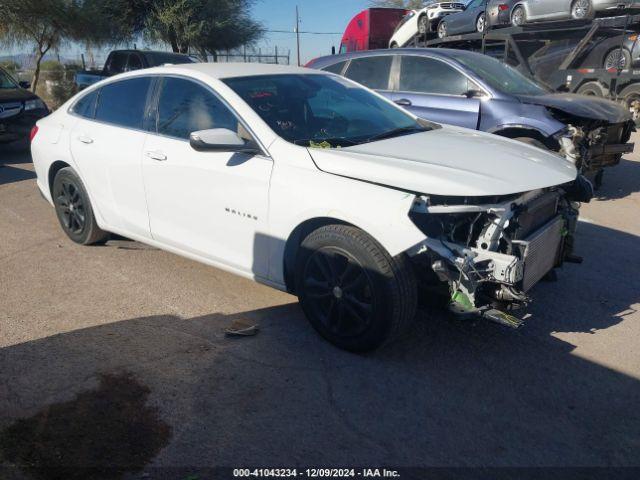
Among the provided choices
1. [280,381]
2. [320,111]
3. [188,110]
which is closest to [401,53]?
[320,111]

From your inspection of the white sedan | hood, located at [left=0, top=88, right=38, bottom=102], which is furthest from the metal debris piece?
hood, located at [left=0, top=88, right=38, bottom=102]

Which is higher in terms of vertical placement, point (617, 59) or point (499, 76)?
point (617, 59)

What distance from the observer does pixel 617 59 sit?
38.3 ft

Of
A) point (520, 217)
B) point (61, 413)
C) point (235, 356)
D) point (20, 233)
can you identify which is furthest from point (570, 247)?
point (20, 233)

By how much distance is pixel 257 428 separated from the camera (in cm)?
287

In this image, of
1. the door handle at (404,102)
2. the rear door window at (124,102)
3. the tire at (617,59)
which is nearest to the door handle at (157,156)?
the rear door window at (124,102)

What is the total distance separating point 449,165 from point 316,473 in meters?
1.86

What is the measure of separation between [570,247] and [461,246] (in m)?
1.36

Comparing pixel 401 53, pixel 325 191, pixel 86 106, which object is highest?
pixel 401 53

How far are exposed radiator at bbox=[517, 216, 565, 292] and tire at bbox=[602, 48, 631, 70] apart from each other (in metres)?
9.44

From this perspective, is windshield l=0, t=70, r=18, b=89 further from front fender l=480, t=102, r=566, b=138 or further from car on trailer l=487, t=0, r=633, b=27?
car on trailer l=487, t=0, r=633, b=27

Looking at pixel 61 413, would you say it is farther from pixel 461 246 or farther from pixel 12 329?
pixel 461 246

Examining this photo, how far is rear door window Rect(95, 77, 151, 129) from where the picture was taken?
14.9 ft

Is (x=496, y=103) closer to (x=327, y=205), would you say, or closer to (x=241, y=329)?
(x=327, y=205)
